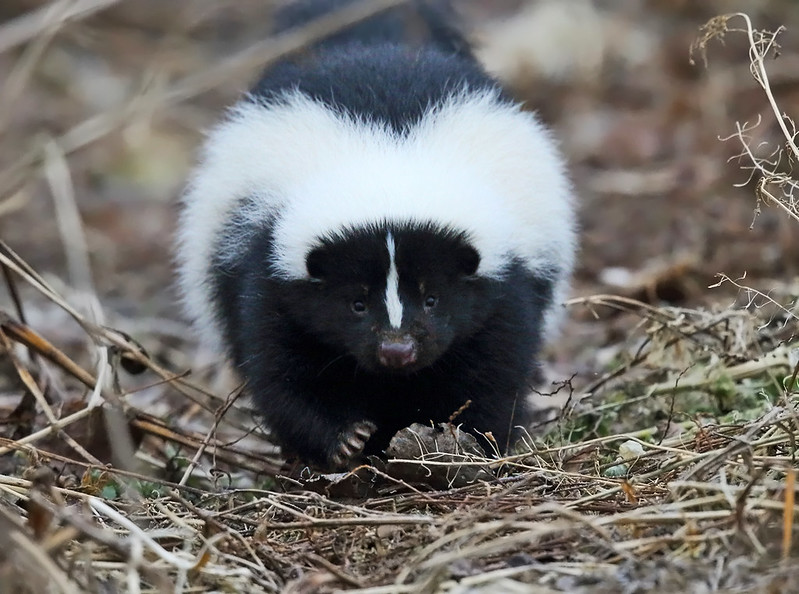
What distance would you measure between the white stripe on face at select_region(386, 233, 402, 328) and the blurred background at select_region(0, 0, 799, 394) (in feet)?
4.60

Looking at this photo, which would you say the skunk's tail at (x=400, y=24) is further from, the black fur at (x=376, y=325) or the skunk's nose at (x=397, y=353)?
the skunk's nose at (x=397, y=353)

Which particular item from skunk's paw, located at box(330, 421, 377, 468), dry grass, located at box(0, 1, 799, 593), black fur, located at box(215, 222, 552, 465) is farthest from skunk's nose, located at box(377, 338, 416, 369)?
skunk's paw, located at box(330, 421, 377, 468)

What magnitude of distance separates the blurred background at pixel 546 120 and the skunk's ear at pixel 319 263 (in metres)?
1.05

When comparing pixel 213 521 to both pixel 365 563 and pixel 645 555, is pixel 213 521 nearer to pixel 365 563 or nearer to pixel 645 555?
pixel 365 563

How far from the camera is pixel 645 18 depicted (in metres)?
Result: 13.3

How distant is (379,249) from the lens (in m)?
4.66

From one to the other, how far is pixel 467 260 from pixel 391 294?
1.42 feet

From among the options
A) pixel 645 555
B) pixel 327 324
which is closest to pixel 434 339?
pixel 327 324

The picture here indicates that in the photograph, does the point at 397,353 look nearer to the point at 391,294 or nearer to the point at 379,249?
the point at 391,294

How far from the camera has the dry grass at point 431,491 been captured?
11.1 ft

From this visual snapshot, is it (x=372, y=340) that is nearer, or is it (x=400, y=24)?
(x=372, y=340)

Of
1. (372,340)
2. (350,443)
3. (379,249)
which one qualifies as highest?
(379,249)

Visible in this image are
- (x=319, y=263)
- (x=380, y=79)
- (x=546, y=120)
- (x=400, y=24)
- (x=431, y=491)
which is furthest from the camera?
(x=546, y=120)

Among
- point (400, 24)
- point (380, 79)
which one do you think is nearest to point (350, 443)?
point (380, 79)
